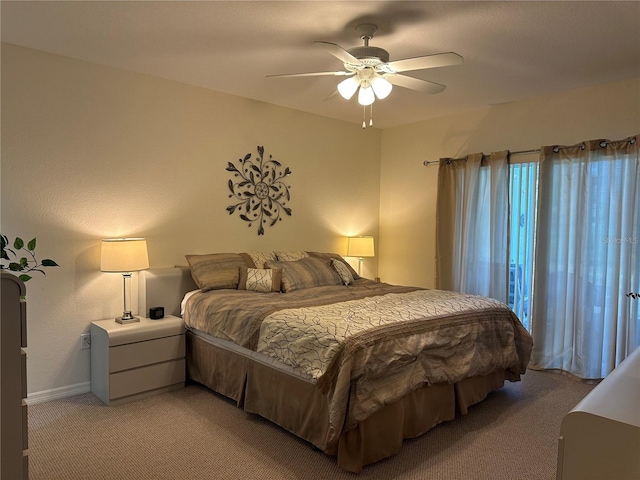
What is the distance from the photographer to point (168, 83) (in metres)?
3.84

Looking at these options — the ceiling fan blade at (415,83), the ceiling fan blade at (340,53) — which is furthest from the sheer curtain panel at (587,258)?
the ceiling fan blade at (340,53)

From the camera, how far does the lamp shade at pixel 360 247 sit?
5.15 meters

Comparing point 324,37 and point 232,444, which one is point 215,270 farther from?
point 324,37

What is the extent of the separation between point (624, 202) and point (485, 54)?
1697 mm

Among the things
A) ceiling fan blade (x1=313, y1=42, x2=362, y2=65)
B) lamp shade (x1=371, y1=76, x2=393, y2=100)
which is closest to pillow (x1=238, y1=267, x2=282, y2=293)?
lamp shade (x1=371, y1=76, x2=393, y2=100)

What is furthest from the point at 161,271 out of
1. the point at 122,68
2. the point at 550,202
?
the point at 550,202

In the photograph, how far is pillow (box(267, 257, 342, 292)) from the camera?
154 inches

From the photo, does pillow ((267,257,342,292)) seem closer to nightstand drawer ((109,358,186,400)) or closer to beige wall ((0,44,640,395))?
beige wall ((0,44,640,395))

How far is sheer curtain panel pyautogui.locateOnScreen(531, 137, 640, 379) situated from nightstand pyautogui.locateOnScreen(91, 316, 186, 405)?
316 cm

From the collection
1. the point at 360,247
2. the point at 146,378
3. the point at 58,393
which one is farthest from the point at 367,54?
the point at 58,393

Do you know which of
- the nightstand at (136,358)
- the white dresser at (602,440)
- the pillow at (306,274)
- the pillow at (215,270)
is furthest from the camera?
the pillow at (306,274)

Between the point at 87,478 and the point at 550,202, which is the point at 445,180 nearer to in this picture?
the point at 550,202

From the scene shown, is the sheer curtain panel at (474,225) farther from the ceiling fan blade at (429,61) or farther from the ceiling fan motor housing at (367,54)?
the ceiling fan motor housing at (367,54)

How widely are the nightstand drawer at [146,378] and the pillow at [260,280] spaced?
792mm
